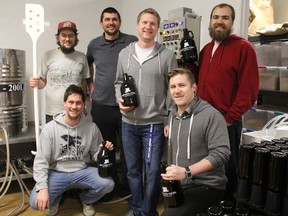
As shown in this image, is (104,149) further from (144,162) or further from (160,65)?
(160,65)

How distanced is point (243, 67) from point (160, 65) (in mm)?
532

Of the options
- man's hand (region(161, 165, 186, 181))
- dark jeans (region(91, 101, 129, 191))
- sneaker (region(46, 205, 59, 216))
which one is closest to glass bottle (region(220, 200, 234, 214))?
man's hand (region(161, 165, 186, 181))

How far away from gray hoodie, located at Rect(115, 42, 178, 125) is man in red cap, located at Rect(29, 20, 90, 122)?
63 centimetres

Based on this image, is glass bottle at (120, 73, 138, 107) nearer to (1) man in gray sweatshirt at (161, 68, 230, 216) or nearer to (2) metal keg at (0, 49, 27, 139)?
(1) man in gray sweatshirt at (161, 68, 230, 216)

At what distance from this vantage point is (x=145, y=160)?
6.73 feet

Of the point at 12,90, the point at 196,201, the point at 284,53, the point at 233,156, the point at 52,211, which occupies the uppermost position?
the point at 284,53

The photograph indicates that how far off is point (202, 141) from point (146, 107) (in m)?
0.55

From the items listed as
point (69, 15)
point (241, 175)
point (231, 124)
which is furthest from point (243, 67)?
point (69, 15)

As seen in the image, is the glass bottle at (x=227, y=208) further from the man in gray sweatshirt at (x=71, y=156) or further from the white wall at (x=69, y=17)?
the white wall at (x=69, y=17)

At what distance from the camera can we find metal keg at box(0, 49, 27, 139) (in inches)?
96.2

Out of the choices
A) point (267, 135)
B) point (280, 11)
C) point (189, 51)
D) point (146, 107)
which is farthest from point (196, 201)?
point (280, 11)

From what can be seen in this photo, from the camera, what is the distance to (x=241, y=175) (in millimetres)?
1176

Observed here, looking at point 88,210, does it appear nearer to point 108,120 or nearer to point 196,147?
point 108,120

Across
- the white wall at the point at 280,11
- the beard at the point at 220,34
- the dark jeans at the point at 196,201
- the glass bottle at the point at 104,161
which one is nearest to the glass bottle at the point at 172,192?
the dark jeans at the point at 196,201
